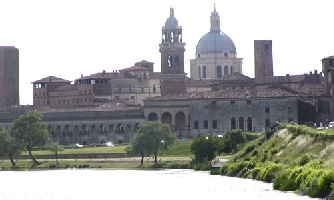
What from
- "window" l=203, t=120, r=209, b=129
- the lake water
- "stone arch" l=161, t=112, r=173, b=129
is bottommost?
the lake water

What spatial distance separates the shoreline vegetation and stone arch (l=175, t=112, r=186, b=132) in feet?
89.5

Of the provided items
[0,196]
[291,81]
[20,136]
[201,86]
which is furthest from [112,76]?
[0,196]

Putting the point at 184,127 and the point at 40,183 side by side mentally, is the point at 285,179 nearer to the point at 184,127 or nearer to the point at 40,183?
the point at 40,183

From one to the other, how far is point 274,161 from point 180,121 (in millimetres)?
81128

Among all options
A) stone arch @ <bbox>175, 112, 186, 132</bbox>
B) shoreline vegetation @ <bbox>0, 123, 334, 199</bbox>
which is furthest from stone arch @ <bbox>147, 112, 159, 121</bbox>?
shoreline vegetation @ <bbox>0, 123, 334, 199</bbox>

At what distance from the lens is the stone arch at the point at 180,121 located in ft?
539

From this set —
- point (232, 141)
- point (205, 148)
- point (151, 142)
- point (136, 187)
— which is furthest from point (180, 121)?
point (136, 187)

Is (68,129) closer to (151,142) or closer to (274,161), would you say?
(151,142)

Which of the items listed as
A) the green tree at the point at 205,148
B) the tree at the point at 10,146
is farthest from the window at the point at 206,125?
the green tree at the point at 205,148

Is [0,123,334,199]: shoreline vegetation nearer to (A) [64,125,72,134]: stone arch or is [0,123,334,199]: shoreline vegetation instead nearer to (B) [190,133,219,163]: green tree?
(B) [190,133,219,163]: green tree

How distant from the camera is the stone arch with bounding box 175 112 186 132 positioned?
164 meters

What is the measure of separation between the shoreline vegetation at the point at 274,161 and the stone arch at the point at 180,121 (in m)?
27.3

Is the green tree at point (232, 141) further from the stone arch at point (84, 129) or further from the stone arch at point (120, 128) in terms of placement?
the stone arch at point (84, 129)

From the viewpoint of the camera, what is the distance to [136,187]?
269ft
